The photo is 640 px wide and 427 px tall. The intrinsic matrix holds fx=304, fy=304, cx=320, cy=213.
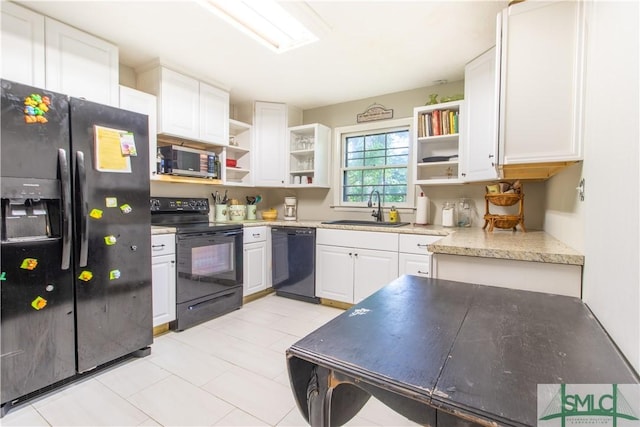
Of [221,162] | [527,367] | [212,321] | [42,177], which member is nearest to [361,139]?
[221,162]

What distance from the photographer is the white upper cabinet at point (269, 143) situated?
4020 millimetres

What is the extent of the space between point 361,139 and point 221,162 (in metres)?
1.83

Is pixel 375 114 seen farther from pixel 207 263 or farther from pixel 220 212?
pixel 207 263

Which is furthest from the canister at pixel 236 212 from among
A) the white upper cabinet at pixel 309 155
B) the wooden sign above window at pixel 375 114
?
the wooden sign above window at pixel 375 114

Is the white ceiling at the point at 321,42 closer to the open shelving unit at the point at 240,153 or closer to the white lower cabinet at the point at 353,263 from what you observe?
the open shelving unit at the point at 240,153

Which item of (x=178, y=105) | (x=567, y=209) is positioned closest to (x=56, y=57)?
(x=178, y=105)

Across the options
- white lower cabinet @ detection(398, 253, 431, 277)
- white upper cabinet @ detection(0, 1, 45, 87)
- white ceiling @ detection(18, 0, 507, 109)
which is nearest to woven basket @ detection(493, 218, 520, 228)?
white lower cabinet @ detection(398, 253, 431, 277)

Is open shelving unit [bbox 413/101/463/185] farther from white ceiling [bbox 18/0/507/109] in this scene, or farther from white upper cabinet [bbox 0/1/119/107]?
white upper cabinet [bbox 0/1/119/107]

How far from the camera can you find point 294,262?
363 cm

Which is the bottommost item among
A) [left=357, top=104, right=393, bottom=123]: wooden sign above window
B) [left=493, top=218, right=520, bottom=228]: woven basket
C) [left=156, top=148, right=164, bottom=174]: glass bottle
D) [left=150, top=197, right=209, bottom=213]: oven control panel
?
[left=493, top=218, right=520, bottom=228]: woven basket

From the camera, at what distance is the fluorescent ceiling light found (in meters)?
2.07

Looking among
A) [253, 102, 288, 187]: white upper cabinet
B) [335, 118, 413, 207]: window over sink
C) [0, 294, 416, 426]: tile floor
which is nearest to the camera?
[0, 294, 416, 426]: tile floor

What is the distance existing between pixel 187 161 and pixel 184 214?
0.58 meters

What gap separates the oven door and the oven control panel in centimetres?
55
